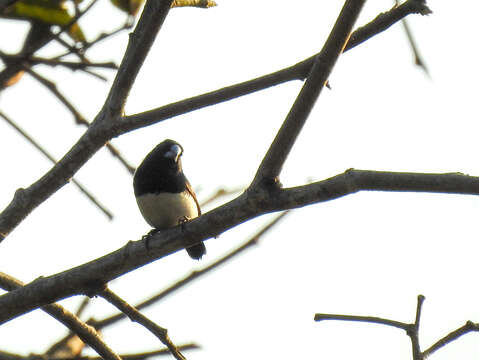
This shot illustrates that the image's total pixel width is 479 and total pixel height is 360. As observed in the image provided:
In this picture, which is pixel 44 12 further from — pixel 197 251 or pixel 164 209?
pixel 197 251

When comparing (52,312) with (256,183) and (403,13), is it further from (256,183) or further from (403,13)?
(403,13)

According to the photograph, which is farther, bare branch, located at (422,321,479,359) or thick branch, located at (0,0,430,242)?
thick branch, located at (0,0,430,242)

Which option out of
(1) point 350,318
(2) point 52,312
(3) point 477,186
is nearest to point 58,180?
(2) point 52,312

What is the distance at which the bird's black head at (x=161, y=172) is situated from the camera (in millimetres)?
5336

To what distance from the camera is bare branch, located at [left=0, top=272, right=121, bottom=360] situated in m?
3.14

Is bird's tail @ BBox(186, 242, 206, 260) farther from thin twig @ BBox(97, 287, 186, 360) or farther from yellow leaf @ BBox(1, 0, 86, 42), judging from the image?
thin twig @ BBox(97, 287, 186, 360)

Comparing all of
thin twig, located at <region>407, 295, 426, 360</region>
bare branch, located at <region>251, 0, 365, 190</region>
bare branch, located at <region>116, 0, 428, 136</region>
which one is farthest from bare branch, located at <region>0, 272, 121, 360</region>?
thin twig, located at <region>407, 295, 426, 360</region>

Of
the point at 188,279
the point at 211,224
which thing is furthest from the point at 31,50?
the point at 211,224

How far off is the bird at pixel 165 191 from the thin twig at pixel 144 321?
179 centimetres

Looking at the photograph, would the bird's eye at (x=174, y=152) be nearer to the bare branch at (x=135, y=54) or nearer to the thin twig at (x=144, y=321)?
the bare branch at (x=135, y=54)

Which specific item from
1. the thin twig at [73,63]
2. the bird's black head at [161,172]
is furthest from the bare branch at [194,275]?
the bird's black head at [161,172]

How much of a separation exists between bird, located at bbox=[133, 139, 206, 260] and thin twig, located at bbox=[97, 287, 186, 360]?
1788 millimetres

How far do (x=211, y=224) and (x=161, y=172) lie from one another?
2739mm

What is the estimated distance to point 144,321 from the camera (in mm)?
3135
